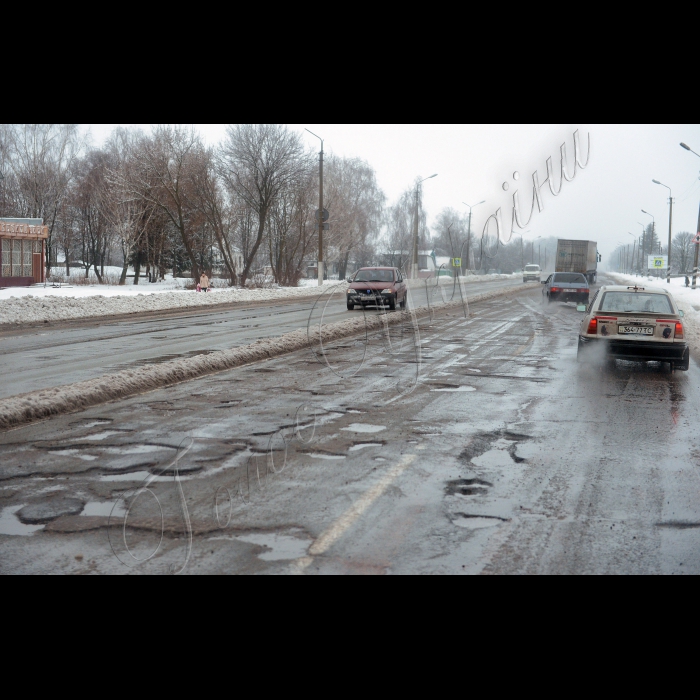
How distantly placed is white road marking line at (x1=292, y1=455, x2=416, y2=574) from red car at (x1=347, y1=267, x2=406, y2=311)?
2110 centimetres

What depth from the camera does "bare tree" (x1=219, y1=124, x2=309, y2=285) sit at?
48094mm

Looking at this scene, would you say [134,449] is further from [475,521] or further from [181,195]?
[181,195]

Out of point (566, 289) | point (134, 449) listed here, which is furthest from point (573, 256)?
point (134, 449)

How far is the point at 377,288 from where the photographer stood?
27.7 metres

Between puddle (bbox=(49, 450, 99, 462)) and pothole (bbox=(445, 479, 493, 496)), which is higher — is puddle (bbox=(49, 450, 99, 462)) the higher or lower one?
the higher one

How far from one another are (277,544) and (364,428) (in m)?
3.46

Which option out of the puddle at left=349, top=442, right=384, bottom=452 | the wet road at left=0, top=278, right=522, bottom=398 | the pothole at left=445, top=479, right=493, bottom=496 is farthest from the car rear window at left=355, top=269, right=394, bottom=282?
the pothole at left=445, top=479, right=493, bottom=496

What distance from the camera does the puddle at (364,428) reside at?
7.96 m

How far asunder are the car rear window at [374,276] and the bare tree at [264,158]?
20076mm

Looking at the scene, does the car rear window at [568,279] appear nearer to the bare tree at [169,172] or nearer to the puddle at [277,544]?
the bare tree at [169,172]

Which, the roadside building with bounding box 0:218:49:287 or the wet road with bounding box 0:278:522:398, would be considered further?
the roadside building with bounding box 0:218:49:287

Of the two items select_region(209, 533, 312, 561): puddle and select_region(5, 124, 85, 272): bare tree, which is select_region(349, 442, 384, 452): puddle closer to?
select_region(209, 533, 312, 561): puddle

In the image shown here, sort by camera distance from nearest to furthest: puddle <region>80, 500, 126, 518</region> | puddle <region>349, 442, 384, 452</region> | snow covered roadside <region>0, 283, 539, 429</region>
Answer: puddle <region>80, 500, 126, 518</region> < puddle <region>349, 442, 384, 452</region> < snow covered roadside <region>0, 283, 539, 429</region>

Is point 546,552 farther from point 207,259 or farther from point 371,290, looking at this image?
point 207,259
